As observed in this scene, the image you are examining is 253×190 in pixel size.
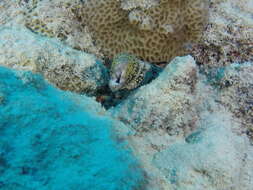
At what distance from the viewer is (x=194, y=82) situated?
2.82 metres

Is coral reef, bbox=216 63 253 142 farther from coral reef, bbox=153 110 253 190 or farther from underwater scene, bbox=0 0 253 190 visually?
coral reef, bbox=153 110 253 190

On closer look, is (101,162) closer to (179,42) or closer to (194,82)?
(194,82)

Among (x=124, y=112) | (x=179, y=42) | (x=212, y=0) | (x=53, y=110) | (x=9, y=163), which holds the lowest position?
(x=124, y=112)

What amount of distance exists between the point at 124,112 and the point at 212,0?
249cm

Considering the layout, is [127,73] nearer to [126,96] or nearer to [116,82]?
[116,82]

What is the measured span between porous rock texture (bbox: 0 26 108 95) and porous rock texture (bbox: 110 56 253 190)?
56 centimetres

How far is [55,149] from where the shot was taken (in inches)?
62.5

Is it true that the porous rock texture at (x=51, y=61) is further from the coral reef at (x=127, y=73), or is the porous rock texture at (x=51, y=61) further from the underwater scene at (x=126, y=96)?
the coral reef at (x=127, y=73)

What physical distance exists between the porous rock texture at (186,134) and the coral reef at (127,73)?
16.8 inches

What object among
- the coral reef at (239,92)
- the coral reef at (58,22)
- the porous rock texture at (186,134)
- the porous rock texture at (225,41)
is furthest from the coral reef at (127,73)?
the coral reef at (239,92)

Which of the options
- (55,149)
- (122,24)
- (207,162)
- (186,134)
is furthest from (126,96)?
(55,149)

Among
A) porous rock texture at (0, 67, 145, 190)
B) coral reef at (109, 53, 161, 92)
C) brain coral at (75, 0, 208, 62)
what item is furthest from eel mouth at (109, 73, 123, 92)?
porous rock texture at (0, 67, 145, 190)

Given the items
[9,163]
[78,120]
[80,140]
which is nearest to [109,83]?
[78,120]

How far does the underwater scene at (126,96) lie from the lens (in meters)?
1.58
